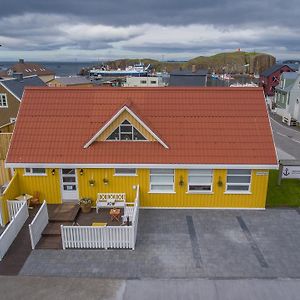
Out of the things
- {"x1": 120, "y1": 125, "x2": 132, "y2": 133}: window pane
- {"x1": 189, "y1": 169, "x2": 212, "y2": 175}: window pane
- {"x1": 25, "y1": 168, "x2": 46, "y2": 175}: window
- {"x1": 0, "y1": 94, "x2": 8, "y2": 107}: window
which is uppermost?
{"x1": 120, "y1": 125, "x2": 132, "y2": 133}: window pane

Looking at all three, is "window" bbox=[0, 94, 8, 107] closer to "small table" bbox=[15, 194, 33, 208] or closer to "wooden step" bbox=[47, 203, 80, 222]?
"small table" bbox=[15, 194, 33, 208]

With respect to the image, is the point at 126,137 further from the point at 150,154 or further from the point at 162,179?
the point at 162,179

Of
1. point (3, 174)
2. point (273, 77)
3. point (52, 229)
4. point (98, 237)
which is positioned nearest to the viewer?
point (98, 237)

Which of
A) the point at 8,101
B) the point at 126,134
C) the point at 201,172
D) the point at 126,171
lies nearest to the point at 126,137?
the point at 126,134

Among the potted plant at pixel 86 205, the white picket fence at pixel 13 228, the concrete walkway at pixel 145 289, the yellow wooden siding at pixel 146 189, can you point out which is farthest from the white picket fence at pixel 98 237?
the yellow wooden siding at pixel 146 189

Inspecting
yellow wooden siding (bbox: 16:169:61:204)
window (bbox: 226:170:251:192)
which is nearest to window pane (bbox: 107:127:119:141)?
yellow wooden siding (bbox: 16:169:61:204)

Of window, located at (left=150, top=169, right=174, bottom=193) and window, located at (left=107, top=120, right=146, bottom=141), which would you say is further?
window, located at (left=107, top=120, right=146, bottom=141)

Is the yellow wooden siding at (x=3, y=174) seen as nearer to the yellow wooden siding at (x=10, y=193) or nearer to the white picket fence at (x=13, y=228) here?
the yellow wooden siding at (x=10, y=193)
